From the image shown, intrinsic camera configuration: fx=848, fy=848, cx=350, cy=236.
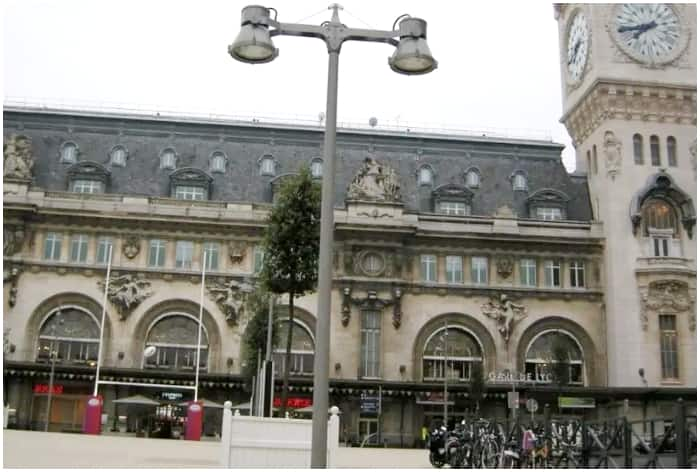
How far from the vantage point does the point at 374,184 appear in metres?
58.3

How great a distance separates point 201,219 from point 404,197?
14865mm

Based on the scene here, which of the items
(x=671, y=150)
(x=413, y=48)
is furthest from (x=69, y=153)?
(x=413, y=48)

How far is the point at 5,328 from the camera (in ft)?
176

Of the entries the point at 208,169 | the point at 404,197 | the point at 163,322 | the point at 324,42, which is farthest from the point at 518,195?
the point at 324,42

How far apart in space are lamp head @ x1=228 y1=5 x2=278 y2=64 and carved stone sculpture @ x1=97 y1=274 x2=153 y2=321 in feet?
146

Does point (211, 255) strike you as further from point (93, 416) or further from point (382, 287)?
point (93, 416)

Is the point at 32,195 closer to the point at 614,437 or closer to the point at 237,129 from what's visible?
the point at 237,129

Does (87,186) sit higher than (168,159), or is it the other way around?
(168,159)

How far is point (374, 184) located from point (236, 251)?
10.5m

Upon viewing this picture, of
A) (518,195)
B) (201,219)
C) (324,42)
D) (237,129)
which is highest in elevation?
(237,129)

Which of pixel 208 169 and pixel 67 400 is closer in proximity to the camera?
pixel 67 400

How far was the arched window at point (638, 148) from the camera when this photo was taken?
57969 millimetres

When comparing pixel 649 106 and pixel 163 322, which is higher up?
pixel 649 106

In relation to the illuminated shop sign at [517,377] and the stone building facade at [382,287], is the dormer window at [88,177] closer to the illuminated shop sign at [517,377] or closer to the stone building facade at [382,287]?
the stone building facade at [382,287]
